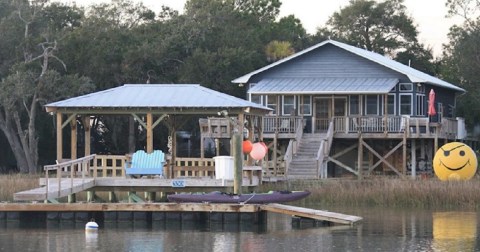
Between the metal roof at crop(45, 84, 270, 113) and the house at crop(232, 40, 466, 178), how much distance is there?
1086 cm

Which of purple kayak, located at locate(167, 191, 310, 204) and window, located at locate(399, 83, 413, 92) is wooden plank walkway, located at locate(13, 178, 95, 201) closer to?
purple kayak, located at locate(167, 191, 310, 204)

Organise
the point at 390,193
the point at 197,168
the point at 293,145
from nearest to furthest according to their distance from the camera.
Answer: the point at 197,168 → the point at 390,193 → the point at 293,145

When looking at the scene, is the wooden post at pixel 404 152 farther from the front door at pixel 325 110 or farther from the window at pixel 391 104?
the front door at pixel 325 110

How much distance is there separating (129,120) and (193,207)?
84.1ft

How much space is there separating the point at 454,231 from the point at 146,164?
10.4 m

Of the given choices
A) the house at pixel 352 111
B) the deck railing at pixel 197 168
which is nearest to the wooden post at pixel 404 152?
the house at pixel 352 111

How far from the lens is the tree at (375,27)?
8112 cm

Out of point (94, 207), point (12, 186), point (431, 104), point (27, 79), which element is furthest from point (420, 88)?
point (94, 207)

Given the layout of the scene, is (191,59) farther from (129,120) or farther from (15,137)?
(15,137)

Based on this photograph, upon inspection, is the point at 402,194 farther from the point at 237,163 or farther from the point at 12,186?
the point at 12,186

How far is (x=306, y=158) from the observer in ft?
171

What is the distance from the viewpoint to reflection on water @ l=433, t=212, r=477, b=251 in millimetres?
31094

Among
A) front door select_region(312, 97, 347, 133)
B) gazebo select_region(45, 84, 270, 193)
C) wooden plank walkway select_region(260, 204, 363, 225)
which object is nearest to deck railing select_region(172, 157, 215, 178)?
gazebo select_region(45, 84, 270, 193)

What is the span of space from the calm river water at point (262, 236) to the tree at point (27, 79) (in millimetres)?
20740
